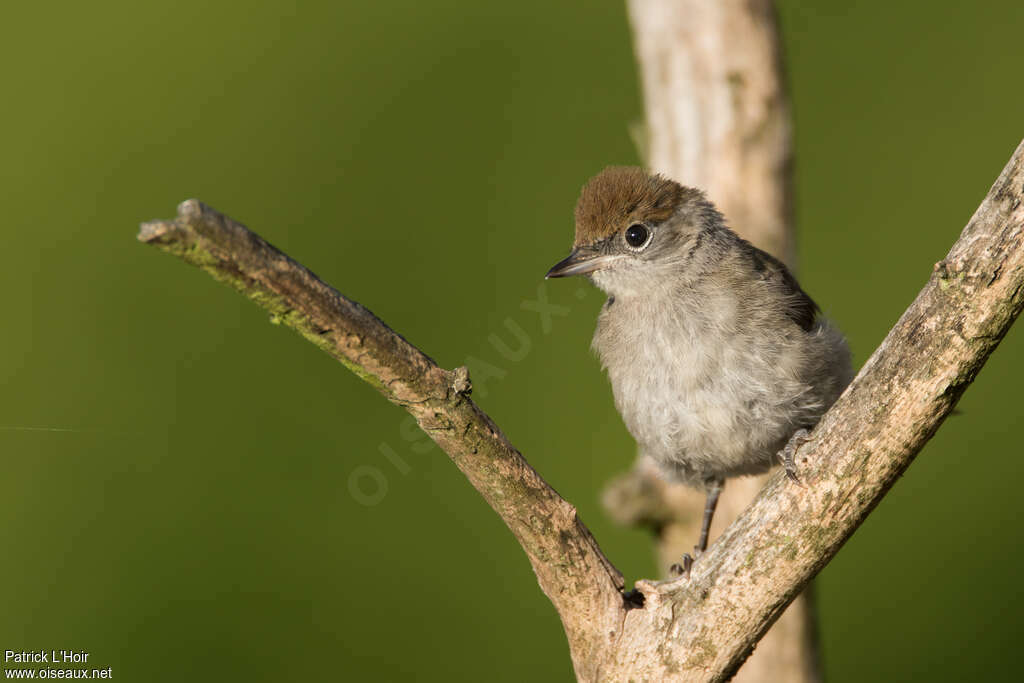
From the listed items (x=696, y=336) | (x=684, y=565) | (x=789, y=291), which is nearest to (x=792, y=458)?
(x=696, y=336)

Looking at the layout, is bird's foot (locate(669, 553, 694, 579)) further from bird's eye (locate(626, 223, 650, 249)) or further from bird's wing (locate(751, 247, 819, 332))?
bird's eye (locate(626, 223, 650, 249))

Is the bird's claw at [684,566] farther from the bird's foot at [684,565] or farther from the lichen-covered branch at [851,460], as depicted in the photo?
the lichen-covered branch at [851,460]

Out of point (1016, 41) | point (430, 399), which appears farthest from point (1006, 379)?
point (430, 399)

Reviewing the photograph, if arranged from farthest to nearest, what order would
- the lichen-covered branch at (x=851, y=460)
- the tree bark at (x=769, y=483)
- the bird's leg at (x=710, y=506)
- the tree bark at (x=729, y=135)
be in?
the tree bark at (x=729, y=135) → the bird's leg at (x=710, y=506) → the lichen-covered branch at (x=851, y=460) → the tree bark at (x=769, y=483)

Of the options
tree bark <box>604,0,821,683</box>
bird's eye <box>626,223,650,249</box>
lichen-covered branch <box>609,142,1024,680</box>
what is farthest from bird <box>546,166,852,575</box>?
tree bark <box>604,0,821,683</box>

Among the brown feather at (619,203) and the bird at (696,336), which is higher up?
the brown feather at (619,203)

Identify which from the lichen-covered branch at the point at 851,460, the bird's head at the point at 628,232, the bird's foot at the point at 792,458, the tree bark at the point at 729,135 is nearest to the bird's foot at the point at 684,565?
the lichen-covered branch at the point at 851,460
